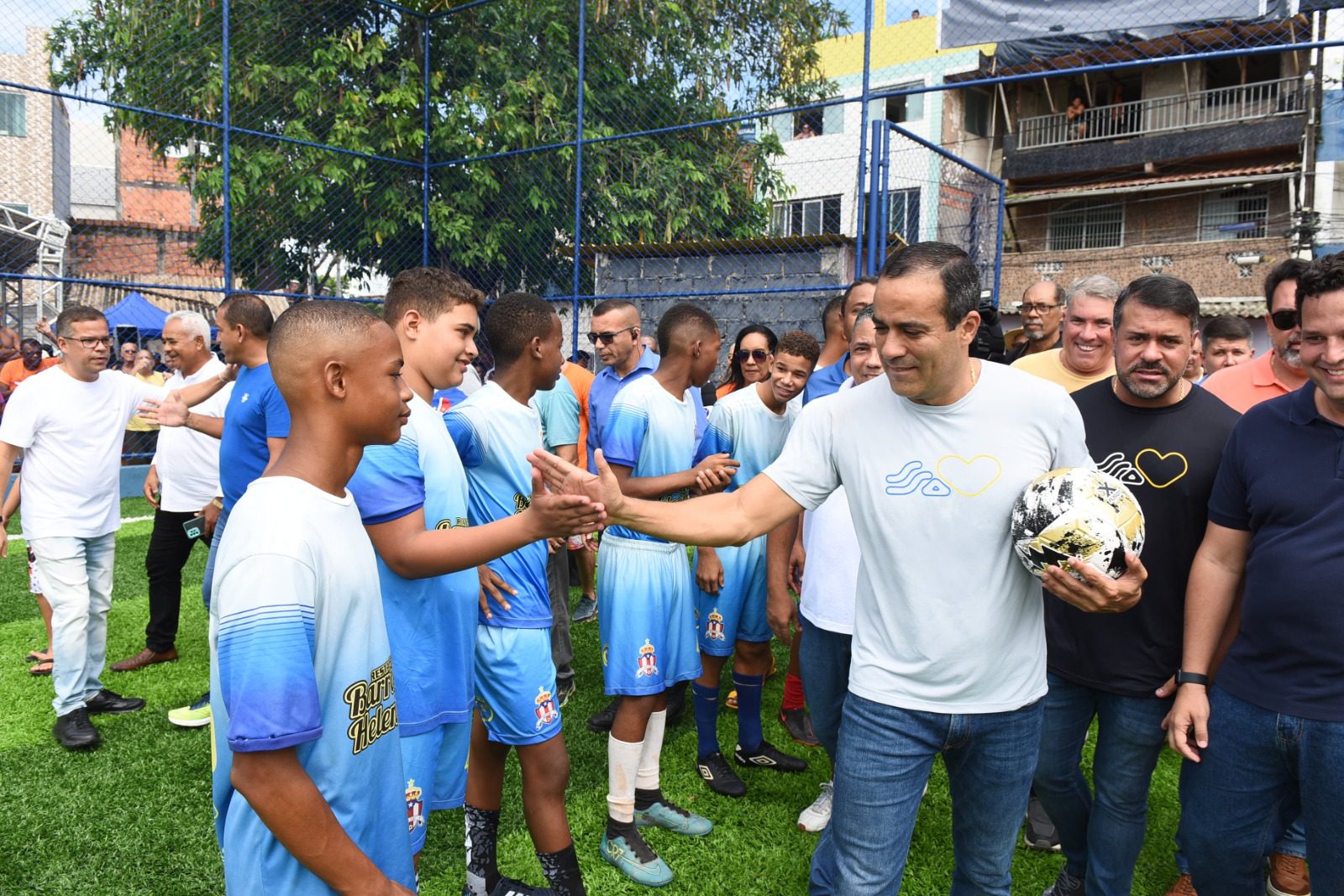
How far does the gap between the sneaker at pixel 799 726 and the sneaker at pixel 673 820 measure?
40.9 inches

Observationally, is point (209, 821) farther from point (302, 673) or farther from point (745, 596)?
point (302, 673)

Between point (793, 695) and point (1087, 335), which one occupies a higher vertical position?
point (1087, 335)

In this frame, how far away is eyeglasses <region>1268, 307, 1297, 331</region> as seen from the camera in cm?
353

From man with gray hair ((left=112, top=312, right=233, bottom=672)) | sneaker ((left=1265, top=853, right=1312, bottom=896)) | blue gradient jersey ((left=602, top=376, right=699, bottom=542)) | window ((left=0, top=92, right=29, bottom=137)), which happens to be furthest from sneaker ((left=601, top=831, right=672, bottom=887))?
window ((left=0, top=92, right=29, bottom=137))

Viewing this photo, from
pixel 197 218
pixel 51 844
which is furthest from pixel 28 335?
pixel 51 844

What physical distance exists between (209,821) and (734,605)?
2.42m

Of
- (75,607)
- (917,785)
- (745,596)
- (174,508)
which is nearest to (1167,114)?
(745,596)

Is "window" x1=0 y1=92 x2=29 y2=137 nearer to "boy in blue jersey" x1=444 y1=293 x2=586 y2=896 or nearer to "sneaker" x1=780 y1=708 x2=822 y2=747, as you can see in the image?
"boy in blue jersey" x1=444 y1=293 x2=586 y2=896

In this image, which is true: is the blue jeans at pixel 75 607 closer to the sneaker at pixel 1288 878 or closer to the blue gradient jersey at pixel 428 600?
the blue gradient jersey at pixel 428 600

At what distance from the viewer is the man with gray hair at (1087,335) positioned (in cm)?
378

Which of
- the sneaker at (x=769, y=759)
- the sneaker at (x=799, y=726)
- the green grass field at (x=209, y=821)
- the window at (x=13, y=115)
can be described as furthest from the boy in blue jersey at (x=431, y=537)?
the window at (x=13, y=115)

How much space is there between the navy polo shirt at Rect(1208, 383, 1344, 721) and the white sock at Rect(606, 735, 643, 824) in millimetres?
2071

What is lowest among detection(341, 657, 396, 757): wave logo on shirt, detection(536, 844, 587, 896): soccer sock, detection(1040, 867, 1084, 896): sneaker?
detection(1040, 867, 1084, 896): sneaker

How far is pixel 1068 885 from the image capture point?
3176mm
